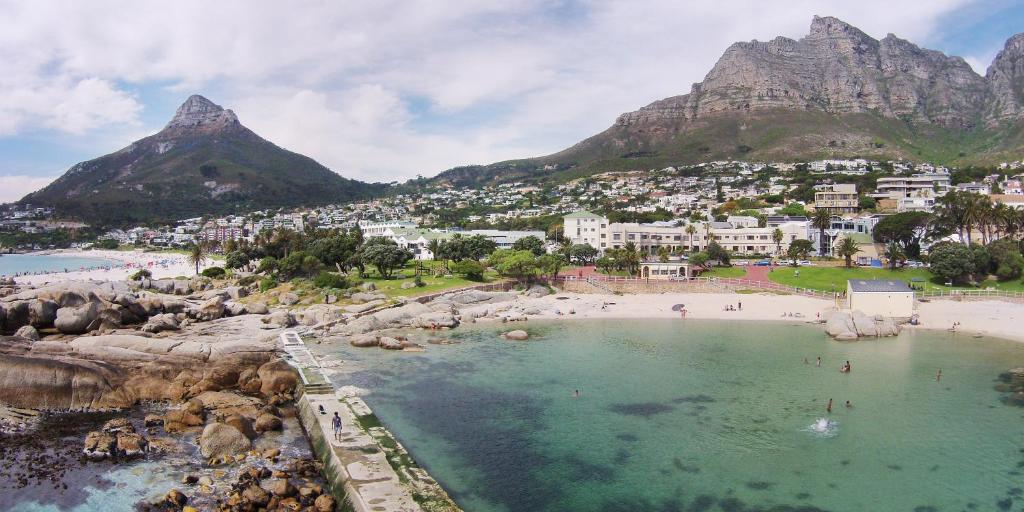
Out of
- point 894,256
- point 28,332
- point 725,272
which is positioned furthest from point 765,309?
point 28,332

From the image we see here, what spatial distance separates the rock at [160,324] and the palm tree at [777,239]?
79.0 meters

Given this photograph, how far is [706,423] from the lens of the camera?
30109 mm

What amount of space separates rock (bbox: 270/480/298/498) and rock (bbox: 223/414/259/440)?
234 inches

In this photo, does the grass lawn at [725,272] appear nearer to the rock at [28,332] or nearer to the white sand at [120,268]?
the rock at [28,332]

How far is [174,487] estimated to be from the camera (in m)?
22.1

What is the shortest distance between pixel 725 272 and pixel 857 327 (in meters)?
28.6

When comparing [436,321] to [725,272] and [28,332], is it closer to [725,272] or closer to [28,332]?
[28,332]

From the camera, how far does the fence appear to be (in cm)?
7031

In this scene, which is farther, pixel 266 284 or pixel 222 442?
pixel 266 284

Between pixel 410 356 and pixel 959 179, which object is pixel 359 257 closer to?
pixel 410 356

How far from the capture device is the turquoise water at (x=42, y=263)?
419 ft

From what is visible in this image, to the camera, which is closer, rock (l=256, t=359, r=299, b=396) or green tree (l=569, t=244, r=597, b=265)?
rock (l=256, t=359, r=299, b=396)

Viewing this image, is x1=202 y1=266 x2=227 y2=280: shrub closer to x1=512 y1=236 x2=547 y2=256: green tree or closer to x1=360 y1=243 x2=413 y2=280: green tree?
x1=360 y1=243 x2=413 y2=280: green tree

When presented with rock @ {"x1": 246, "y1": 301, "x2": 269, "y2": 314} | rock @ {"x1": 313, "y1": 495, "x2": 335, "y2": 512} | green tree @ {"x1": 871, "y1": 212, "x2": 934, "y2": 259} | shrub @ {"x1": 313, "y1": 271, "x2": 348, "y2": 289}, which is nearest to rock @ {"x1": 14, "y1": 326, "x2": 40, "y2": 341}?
rock @ {"x1": 246, "y1": 301, "x2": 269, "y2": 314}
